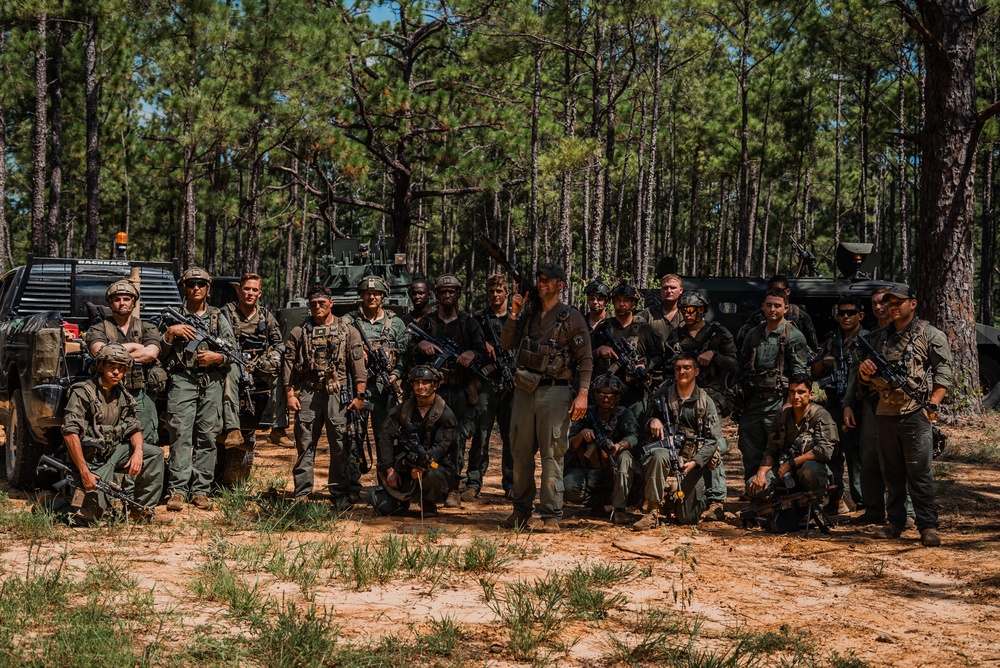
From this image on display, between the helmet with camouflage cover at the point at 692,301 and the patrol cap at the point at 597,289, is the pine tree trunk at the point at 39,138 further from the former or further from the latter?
the helmet with camouflage cover at the point at 692,301

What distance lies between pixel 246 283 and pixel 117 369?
146 cm

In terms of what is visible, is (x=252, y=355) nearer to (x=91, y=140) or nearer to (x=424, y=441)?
(x=424, y=441)

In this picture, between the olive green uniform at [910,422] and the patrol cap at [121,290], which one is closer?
the olive green uniform at [910,422]

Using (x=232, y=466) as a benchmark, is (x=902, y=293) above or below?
Result: above

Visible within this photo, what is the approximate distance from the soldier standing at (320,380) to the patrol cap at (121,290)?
4.13 feet

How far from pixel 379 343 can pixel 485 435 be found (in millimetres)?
1310

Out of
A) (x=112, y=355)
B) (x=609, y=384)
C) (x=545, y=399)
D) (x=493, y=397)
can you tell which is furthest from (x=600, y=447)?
(x=112, y=355)

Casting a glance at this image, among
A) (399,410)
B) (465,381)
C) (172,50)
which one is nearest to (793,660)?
(399,410)

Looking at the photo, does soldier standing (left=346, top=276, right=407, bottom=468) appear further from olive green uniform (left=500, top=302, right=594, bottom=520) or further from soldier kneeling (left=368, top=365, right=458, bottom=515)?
olive green uniform (left=500, top=302, right=594, bottom=520)

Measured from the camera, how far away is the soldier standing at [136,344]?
743 centimetres

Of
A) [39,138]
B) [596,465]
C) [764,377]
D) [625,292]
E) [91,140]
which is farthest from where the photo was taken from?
[39,138]

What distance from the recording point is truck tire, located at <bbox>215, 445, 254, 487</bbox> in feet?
28.1

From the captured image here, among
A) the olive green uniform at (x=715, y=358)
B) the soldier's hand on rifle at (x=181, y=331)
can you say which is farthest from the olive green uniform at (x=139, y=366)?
the olive green uniform at (x=715, y=358)

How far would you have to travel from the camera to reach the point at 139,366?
7449 mm
